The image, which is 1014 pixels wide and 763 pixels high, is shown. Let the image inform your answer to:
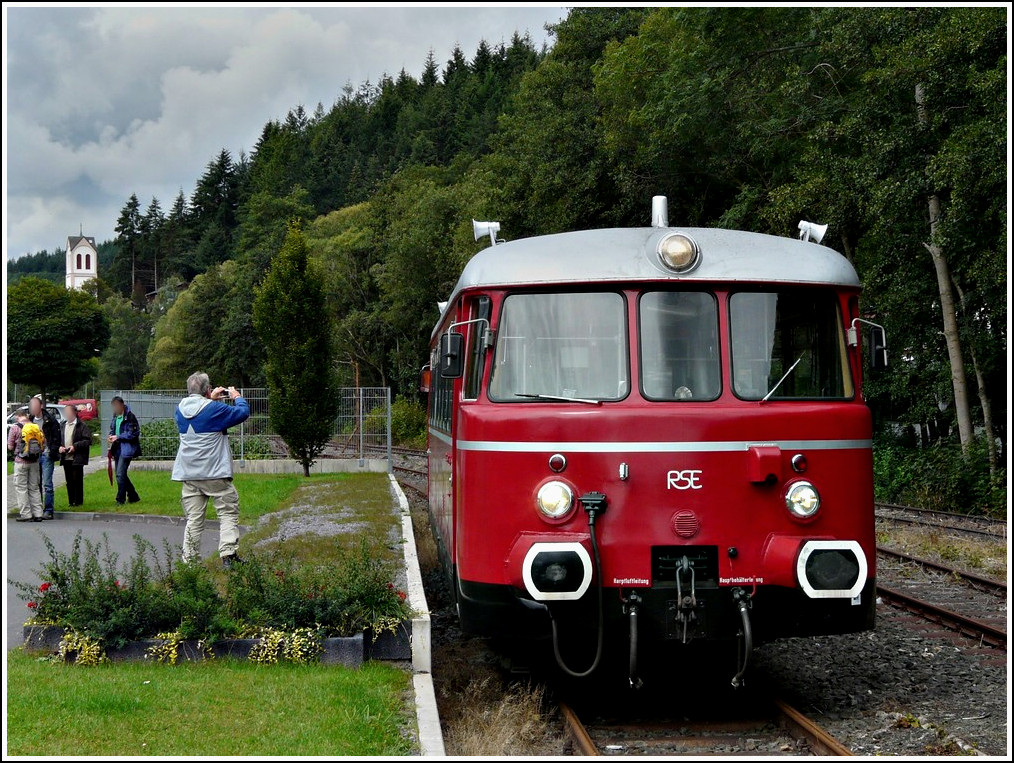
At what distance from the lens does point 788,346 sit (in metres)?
7.55

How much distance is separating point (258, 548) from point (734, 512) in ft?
26.1

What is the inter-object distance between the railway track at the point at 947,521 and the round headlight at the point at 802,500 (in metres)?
11.7

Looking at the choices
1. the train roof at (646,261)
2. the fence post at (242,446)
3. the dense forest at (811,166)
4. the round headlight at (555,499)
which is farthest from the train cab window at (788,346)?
the fence post at (242,446)

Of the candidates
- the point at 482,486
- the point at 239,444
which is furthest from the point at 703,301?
the point at 239,444

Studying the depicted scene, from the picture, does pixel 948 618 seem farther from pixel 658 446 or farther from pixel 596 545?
pixel 596 545

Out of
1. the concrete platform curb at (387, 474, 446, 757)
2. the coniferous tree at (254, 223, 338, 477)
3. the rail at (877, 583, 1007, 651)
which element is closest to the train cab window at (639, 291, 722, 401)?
the concrete platform curb at (387, 474, 446, 757)

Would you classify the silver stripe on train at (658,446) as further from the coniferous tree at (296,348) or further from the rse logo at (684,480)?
the coniferous tree at (296,348)

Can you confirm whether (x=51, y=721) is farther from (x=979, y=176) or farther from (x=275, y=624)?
(x=979, y=176)

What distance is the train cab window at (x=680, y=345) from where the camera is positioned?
24.2 feet

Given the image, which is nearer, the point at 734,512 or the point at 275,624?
the point at 734,512

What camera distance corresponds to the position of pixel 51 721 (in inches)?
246

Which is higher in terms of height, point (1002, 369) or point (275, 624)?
point (1002, 369)

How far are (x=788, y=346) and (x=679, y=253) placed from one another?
98cm

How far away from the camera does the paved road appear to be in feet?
41.0
